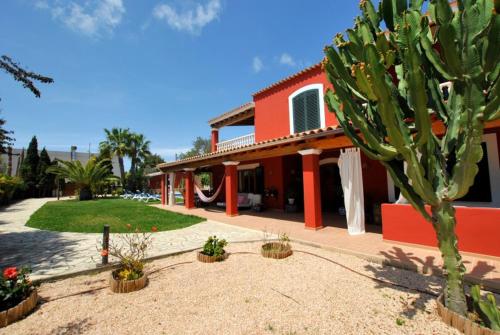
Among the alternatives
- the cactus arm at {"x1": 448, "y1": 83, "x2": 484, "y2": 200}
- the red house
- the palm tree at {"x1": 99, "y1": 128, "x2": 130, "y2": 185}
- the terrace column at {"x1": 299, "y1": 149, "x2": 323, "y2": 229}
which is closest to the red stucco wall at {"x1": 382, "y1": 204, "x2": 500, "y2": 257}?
the red house

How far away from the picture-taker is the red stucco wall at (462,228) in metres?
4.46

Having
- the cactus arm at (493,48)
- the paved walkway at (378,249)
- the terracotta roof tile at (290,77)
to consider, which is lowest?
the paved walkway at (378,249)

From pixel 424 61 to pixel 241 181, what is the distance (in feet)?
39.5

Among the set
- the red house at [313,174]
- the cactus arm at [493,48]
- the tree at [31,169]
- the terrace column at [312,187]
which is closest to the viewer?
the cactus arm at [493,48]

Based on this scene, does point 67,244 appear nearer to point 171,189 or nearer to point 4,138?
point 4,138

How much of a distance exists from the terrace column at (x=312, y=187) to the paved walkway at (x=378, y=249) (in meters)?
0.34

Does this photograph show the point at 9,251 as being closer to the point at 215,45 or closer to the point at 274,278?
the point at 274,278

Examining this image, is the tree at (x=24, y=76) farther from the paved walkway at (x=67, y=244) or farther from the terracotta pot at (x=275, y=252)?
the terracotta pot at (x=275, y=252)

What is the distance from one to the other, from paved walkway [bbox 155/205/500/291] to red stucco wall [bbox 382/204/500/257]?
0.16 meters

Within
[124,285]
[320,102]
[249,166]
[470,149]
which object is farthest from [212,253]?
[249,166]

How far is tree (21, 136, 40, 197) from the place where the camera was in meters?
27.1

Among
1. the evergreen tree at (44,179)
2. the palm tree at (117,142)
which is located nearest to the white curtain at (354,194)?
the palm tree at (117,142)

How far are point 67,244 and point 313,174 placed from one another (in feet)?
24.0

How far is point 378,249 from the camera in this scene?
5.33 m
